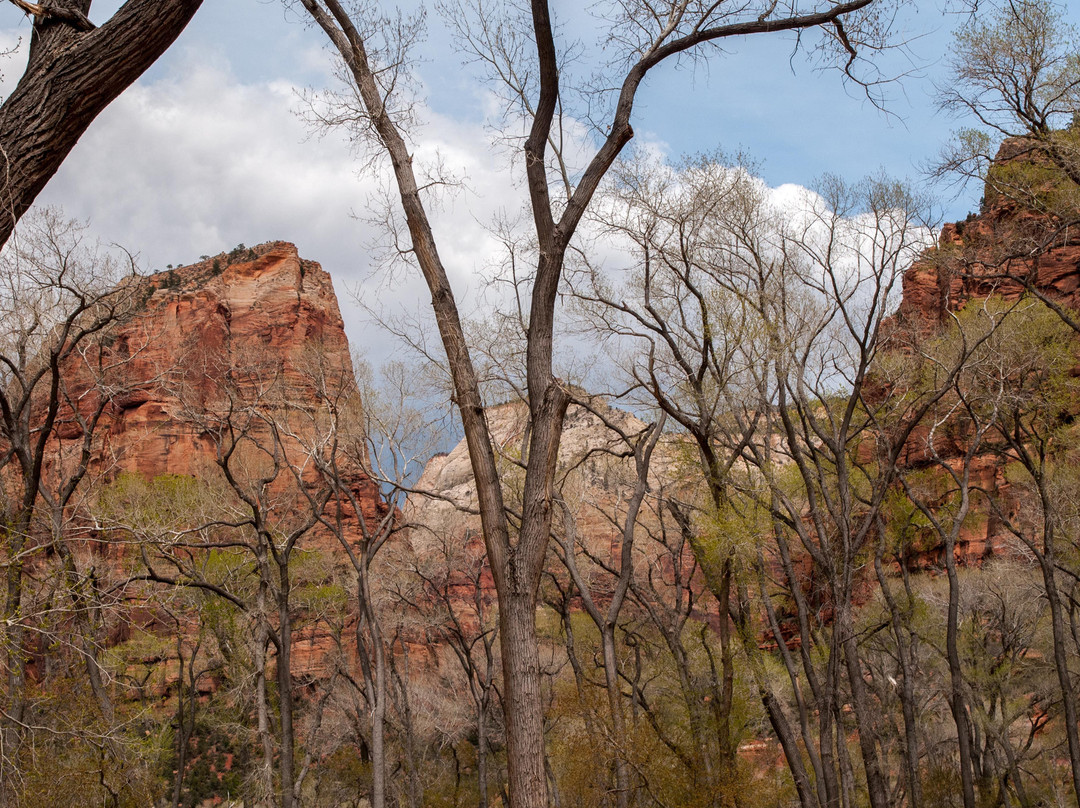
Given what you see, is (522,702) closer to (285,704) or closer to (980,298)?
(285,704)

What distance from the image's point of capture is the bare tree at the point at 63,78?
3.65m

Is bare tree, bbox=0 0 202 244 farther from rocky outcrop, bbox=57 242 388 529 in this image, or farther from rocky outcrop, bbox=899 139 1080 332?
rocky outcrop, bbox=57 242 388 529

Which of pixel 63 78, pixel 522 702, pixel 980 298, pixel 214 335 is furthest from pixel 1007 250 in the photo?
pixel 214 335

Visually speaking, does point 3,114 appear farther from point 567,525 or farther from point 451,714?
point 451,714

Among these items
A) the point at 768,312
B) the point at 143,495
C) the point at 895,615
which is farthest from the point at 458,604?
the point at 768,312

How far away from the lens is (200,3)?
4.03m

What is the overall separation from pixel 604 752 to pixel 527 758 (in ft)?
31.7

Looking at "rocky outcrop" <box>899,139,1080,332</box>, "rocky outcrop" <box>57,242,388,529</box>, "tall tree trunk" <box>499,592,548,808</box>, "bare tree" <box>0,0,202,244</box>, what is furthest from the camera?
"rocky outcrop" <box>57,242,388,529</box>

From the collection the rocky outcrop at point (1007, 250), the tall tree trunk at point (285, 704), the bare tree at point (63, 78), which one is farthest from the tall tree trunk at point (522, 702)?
the tall tree trunk at point (285, 704)

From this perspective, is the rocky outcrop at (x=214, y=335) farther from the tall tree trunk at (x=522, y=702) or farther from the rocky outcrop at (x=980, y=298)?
the tall tree trunk at (x=522, y=702)

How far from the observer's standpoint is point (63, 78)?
3.72m

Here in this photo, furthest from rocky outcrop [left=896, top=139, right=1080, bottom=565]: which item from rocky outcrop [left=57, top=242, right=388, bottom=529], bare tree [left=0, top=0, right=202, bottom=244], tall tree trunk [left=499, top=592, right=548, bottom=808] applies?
rocky outcrop [left=57, top=242, right=388, bottom=529]

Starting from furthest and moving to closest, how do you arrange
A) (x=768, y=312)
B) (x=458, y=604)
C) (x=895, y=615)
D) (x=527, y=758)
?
(x=458, y=604)
(x=895, y=615)
(x=768, y=312)
(x=527, y=758)

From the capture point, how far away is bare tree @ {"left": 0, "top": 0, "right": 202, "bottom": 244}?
3650mm
